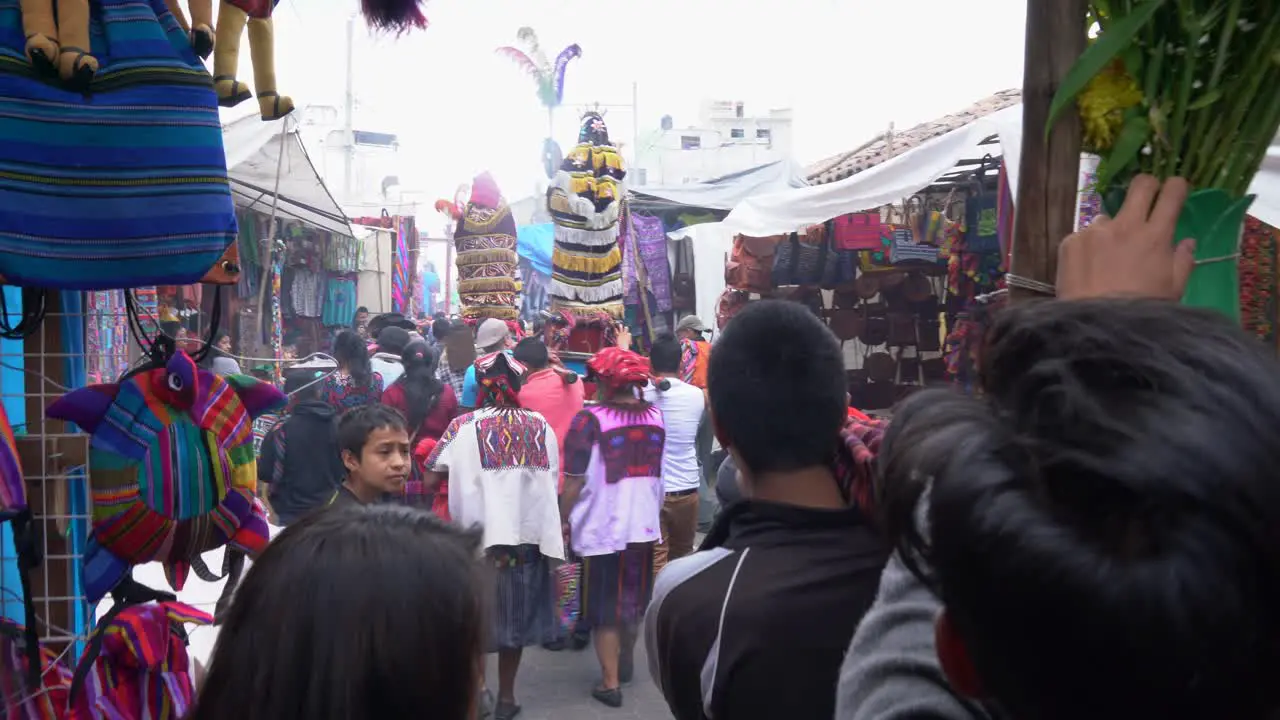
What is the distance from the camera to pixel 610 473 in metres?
4.67

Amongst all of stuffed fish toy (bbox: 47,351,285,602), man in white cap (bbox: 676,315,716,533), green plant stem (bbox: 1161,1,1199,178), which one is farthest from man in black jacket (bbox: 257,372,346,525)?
green plant stem (bbox: 1161,1,1199,178)

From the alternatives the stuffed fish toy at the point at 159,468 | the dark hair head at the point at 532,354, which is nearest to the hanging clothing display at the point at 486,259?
the dark hair head at the point at 532,354

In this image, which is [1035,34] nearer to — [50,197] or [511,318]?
[50,197]

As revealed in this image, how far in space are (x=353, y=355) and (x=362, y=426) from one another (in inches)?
97.3

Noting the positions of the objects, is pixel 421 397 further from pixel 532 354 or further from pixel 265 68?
pixel 265 68

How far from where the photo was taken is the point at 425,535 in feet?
3.45

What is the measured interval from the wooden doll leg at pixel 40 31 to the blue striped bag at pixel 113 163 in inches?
1.1

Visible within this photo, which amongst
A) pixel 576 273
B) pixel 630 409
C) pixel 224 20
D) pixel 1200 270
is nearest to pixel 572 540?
pixel 630 409

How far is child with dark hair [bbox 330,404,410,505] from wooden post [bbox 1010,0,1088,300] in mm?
2849

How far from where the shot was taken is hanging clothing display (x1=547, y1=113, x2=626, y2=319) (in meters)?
6.51

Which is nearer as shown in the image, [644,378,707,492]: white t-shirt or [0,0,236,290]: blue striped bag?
[0,0,236,290]: blue striped bag

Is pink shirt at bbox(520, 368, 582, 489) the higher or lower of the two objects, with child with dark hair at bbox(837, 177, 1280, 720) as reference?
lower

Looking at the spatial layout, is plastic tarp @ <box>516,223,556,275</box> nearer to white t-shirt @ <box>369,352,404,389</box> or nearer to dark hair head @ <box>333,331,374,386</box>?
Result: white t-shirt @ <box>369,352,404,389</box>

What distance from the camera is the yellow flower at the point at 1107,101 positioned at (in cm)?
105
